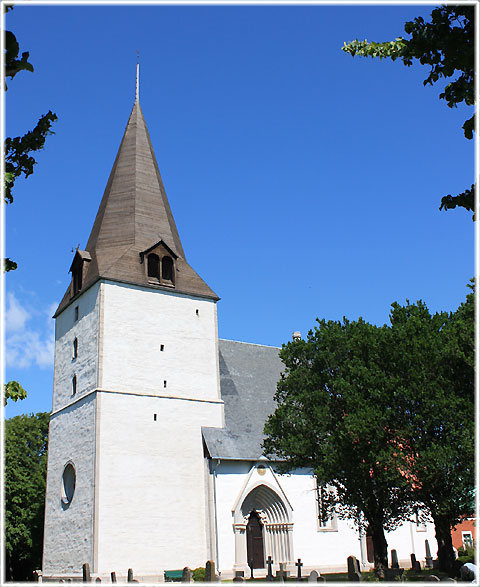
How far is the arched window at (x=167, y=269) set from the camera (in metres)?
32.7

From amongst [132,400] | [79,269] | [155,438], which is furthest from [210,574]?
[79,269]

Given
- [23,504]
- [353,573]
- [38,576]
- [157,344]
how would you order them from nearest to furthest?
1. [353,573]
2. [38,576]
3. [157,344]
4. [23,504]

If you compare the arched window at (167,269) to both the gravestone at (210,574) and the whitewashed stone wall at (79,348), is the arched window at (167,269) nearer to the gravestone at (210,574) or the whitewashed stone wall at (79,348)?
the whitewashed stone wall at (79,348)

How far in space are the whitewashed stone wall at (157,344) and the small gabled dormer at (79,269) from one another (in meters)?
3.01

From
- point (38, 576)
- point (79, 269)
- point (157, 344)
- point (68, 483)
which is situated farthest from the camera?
point (79, 269)

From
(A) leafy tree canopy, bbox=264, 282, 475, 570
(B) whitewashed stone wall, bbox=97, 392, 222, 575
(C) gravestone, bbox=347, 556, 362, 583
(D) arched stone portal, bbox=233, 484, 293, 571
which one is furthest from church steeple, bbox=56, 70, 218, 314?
(C) gravestone, bbox=347, 556, 362, 583

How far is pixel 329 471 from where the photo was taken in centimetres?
2195

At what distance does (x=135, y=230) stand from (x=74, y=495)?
44.9ft

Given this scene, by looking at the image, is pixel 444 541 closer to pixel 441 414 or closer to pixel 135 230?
pixel 441 414

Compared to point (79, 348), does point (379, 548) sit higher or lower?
lower

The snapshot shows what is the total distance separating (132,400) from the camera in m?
29.3

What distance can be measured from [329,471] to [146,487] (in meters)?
10.0

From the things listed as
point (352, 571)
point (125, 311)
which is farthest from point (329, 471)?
point (125, 311)

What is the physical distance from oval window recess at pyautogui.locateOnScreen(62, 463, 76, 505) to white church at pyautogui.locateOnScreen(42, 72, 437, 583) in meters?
0.10
